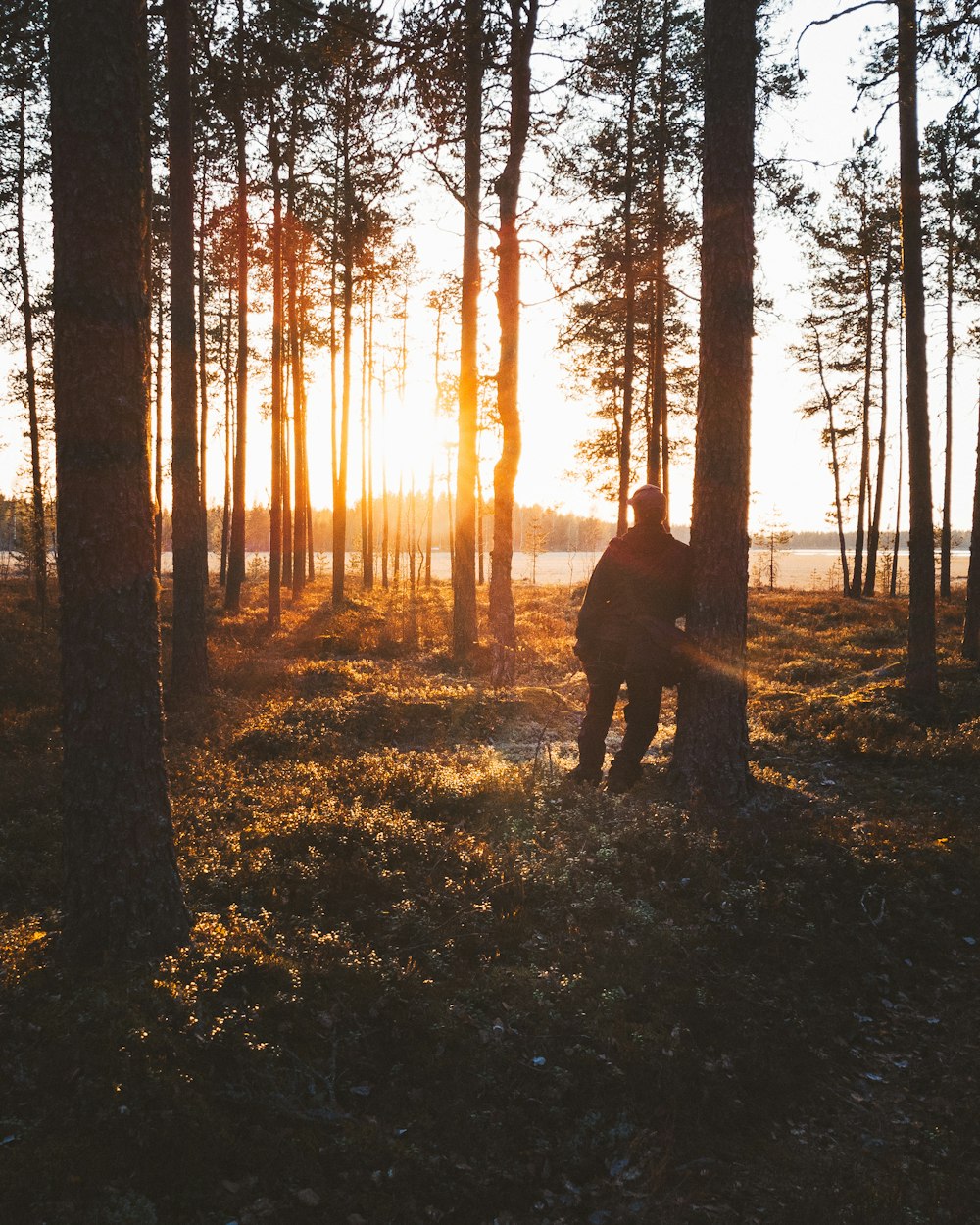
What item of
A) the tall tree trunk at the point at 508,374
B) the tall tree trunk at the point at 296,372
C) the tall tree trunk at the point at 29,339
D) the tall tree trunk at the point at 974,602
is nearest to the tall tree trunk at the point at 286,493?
the tall tree trunk at the point at 296,372

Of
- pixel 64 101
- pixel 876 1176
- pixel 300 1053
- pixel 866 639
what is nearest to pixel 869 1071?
pixel 876 1176

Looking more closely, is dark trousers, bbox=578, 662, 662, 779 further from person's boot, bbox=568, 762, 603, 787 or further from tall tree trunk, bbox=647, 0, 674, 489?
tall tree trunk, bbox=647, 0, 674, 489

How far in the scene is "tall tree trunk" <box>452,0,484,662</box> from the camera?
44.7 feet

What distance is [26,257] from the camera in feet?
57.4

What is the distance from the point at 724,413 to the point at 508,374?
24.0 ft

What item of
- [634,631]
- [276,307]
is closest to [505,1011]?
[634,631]

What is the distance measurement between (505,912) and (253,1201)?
7.35 feet

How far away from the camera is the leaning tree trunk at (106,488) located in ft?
12.1

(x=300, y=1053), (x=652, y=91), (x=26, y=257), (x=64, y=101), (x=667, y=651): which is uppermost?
(x=652, y=91)

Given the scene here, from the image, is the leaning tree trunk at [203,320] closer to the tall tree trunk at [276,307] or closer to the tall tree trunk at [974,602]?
the tall tree trunk at [276,307]

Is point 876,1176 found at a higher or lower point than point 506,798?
lower

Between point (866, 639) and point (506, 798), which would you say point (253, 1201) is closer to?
point (506, 798)

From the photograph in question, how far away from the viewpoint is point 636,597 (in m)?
6.82

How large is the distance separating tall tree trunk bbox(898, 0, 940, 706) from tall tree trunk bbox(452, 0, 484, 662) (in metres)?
6.65
